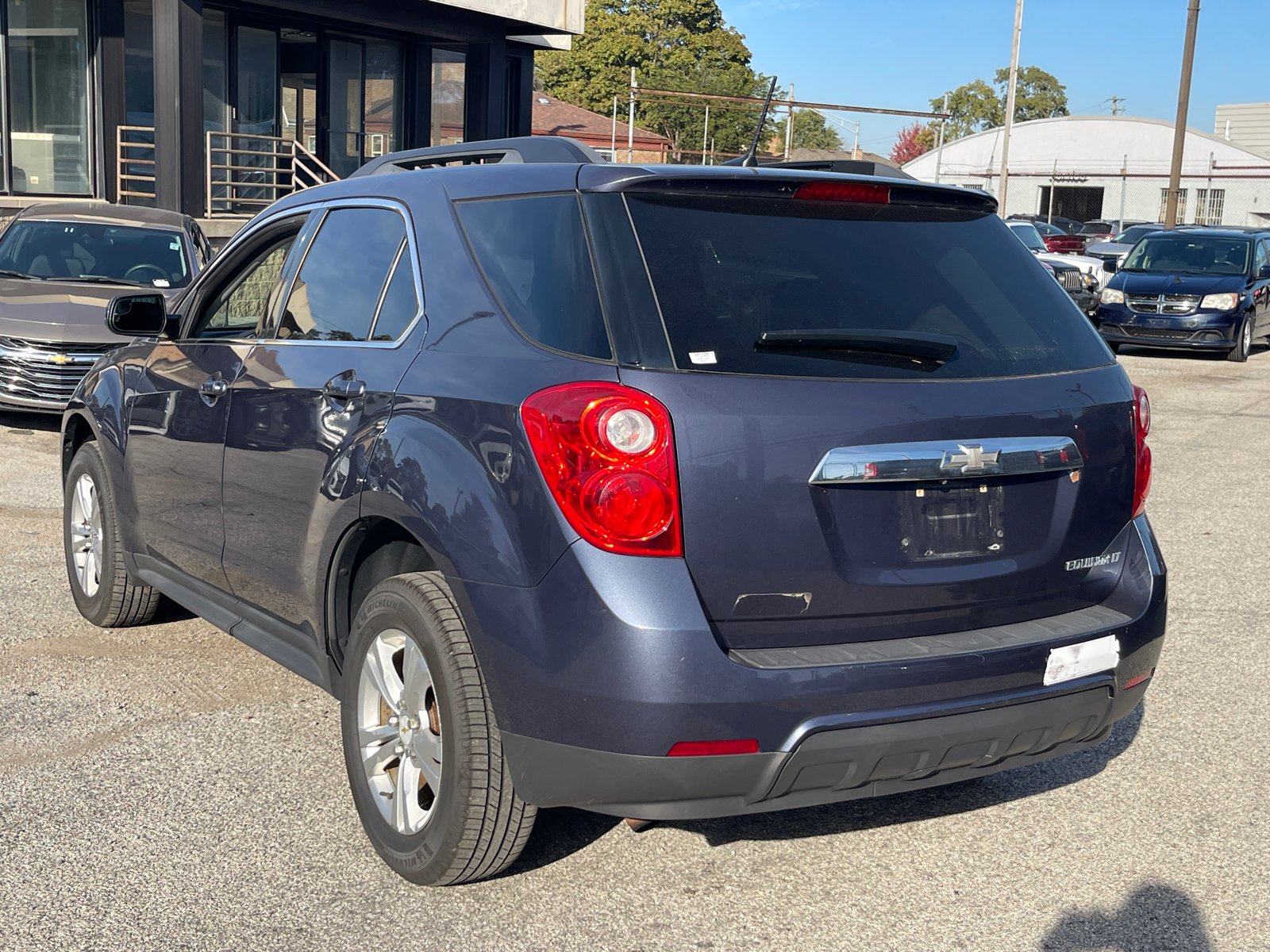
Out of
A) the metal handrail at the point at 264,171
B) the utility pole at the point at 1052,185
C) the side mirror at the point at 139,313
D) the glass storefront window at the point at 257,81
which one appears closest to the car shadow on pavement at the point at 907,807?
the side mirror at the point at 139,313

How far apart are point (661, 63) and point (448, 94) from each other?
67065mm

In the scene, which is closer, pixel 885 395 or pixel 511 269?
pixel 885 395

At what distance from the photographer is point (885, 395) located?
3078 mm

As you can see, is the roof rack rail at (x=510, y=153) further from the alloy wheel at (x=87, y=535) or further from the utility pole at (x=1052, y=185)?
the utility pole at (x=1052, y=185)

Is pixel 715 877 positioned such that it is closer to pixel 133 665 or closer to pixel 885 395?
pixel 885 395

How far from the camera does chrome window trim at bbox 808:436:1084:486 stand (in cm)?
299

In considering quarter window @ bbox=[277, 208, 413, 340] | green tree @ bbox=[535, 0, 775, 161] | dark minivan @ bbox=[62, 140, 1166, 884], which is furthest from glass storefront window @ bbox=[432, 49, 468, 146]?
green tree @ bbox=[535, 0, 775, 161]

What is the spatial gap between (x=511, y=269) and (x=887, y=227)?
3.19 ft

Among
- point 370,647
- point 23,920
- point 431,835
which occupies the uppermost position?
point 370,647

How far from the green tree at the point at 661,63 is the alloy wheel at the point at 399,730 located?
82.2 m

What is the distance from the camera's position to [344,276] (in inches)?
157

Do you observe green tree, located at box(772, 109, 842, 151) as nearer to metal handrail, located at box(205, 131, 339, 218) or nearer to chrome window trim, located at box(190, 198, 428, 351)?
metal handrail, located at box(205, 131, 339, 218)

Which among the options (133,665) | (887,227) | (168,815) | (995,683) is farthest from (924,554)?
(133,665)

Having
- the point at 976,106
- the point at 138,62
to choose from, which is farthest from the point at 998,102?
the point at 138,62
